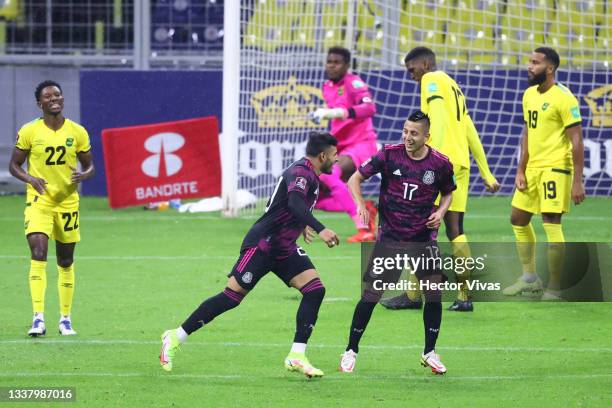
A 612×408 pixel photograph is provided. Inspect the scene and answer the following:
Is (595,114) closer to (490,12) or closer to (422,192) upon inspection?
(490,12)

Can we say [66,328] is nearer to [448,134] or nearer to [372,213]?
[448,134]

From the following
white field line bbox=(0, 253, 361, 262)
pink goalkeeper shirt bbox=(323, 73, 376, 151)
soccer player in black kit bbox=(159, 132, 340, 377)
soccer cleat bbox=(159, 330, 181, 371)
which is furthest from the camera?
pink goalkeeper shirt bbox=(323, 73, 376, 151)

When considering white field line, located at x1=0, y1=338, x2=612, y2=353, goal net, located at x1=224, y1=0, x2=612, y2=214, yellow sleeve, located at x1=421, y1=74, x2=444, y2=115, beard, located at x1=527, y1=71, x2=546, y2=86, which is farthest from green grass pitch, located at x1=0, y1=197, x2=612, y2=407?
goal net, located at x1=224, y1=0, x2=612, y2=214

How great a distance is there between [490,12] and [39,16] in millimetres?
7408

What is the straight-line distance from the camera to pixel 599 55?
1889 cm

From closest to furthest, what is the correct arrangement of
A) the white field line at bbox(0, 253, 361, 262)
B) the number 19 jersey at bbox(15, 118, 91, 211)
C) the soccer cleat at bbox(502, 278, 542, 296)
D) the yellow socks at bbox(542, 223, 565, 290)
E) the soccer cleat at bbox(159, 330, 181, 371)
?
the soccer cleat at bbox(159, 330, 181, 371)
the number 19 jersey at bbox(15, 118, 91, 211)
the yellow socks at bbox(542, 223, 565, 290)
the soccer cleat at bbox(502, 278, 542, 296)
the white field line at bbox(0, 253, 361, 262)

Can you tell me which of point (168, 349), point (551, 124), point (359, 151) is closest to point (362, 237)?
point (359, 151)

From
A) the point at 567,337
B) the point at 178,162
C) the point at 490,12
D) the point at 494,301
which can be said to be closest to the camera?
the point at 567,337

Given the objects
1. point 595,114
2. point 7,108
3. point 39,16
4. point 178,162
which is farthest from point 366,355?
point 39,16

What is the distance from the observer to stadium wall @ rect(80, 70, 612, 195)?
17.9 m

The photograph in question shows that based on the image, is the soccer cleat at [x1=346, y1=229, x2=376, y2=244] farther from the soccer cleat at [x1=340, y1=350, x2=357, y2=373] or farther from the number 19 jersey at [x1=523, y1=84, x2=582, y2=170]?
the soccer cleat at [x1=340, y1=350, x2=357, y2=373]

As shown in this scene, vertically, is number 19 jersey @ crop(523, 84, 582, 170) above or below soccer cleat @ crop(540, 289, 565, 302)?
above

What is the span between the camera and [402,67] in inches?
720

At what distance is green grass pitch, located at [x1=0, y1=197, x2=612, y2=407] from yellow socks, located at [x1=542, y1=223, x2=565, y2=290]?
0.32 metres
